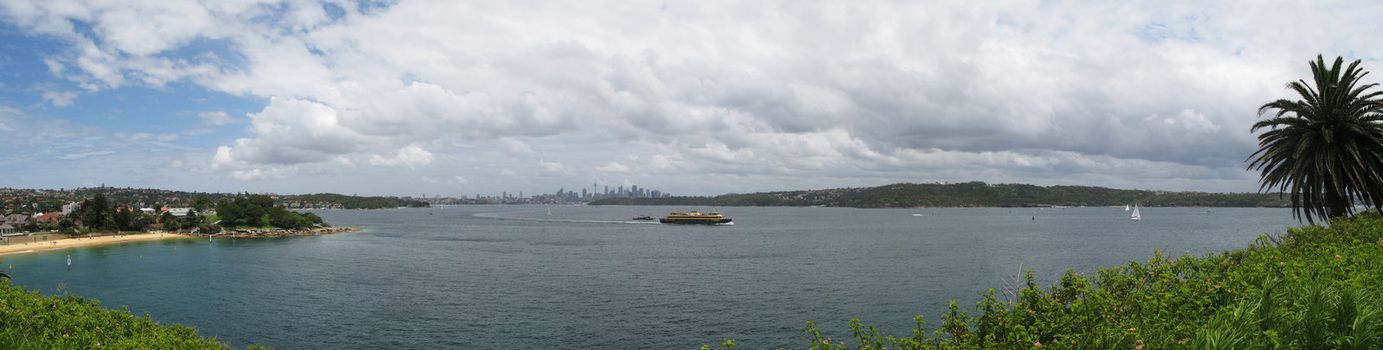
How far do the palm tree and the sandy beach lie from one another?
5411 inches

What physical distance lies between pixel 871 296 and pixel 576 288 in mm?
22869

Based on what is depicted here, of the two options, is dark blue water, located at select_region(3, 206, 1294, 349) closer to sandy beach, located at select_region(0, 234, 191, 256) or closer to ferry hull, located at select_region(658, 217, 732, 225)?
sandy beach, located at select_region(0, 234, 191, 256)

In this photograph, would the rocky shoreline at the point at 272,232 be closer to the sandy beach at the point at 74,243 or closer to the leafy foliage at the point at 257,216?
the leafy foliage at the point at 257,216

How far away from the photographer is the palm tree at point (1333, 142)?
1000 inches

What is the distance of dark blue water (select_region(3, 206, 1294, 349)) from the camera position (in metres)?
39.3

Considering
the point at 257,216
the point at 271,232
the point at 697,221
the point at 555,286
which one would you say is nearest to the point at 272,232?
the point at 271,232

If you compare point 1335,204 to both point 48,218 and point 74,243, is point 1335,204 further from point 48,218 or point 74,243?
point 48,218

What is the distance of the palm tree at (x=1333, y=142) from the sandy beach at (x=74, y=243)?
137 m

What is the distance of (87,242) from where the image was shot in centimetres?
11806

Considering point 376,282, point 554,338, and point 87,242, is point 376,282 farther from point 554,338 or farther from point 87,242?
point 87,242

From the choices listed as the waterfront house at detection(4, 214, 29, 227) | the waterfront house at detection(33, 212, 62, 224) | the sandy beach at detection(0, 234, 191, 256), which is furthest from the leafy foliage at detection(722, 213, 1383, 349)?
the waterfront house at detection(33, 212, 62, 224)

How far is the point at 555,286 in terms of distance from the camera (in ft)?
187

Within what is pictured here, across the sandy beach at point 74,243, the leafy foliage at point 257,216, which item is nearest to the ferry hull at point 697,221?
the leafy foliage at point 257,216

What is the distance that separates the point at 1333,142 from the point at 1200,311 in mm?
21117
